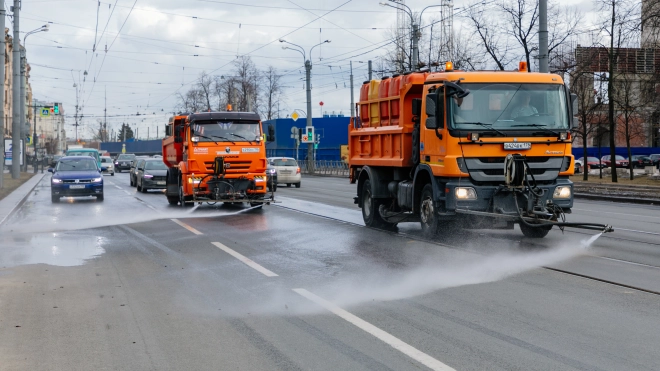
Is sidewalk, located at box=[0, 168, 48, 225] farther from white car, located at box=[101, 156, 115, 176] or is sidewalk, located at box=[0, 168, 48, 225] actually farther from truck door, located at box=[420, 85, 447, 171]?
white car, located at box=[101, 156, 115, 176]

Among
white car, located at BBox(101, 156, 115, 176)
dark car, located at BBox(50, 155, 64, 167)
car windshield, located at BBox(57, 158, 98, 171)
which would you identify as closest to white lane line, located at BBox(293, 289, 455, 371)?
car windshield, located at BBox(57, 158, 98, 171)

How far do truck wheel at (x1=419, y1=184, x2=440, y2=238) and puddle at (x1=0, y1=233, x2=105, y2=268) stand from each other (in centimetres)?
567

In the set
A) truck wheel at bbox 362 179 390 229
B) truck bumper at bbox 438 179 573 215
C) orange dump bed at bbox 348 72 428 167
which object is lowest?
truck wheel at bbox 362 179 390 229

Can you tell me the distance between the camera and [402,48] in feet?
154

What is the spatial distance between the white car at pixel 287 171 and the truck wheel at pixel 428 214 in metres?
25.1

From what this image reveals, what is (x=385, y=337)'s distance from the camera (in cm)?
676

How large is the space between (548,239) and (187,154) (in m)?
11.2

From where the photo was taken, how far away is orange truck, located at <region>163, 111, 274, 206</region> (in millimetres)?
21719

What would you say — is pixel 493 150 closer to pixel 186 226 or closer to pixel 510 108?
pixel 510 108

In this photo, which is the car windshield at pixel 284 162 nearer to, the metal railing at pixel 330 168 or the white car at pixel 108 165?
the metal railing at pixel 330 168

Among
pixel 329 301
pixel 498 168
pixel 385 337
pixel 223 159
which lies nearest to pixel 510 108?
pixel 498 168

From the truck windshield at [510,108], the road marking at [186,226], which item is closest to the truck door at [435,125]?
the truck windshield at [510,108]

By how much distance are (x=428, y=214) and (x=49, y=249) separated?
21.9ft

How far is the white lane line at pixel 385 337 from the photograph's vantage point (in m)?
5.93
